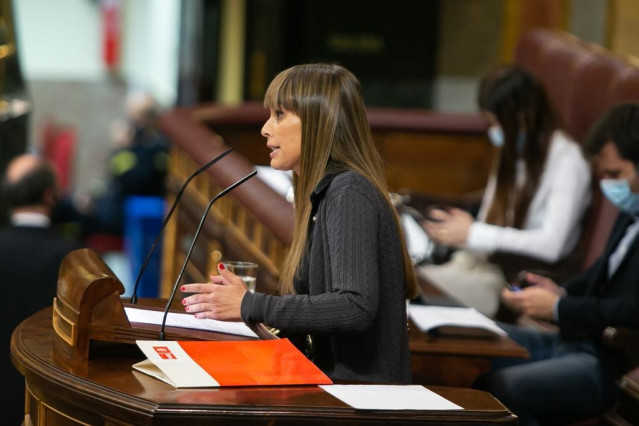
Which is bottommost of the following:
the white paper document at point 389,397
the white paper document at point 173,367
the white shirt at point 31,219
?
the white shirt at point 31,219

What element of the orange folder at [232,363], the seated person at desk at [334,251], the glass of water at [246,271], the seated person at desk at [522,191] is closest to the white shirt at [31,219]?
the seated person at desk at [522,191]

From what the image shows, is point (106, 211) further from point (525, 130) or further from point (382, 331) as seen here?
point (382, 331)

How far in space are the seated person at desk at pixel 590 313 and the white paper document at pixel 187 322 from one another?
3.47ft

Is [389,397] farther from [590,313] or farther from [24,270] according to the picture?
[24,270]

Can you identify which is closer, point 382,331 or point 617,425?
point 382,331

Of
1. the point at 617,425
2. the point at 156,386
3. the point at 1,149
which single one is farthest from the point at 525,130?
the point at 1,149

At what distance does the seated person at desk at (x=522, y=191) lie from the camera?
4.04m

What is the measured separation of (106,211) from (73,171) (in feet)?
A: 5.82

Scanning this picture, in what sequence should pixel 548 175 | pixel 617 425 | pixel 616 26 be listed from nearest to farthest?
1. pixel 617 425
2. pixel 548 175
3. pixel 616 26

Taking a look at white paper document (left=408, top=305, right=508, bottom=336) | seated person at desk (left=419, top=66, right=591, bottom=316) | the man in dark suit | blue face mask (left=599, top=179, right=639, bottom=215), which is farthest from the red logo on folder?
seated person at desk (left=419, top=66, right=591, bottom=316)

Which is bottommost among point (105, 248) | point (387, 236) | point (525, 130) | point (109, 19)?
point (105, 248)

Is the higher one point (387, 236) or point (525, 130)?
point (387, 236)

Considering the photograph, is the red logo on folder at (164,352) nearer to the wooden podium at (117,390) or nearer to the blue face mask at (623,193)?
the wooden podium at (117,390)

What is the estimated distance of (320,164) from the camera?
7.23 ft
